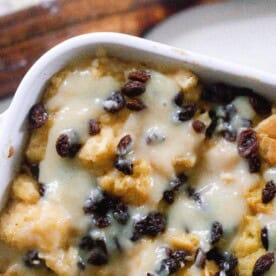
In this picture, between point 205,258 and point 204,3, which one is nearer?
point 205,258

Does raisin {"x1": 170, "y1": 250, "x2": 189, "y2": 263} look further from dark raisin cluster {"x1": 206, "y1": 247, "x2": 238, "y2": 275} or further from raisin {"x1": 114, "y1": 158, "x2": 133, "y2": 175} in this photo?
raisin {"x1": 114, "y1": 158, "x2": 133, "y2": 175}

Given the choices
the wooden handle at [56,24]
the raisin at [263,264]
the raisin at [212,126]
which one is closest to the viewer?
the raisin at [263,264]

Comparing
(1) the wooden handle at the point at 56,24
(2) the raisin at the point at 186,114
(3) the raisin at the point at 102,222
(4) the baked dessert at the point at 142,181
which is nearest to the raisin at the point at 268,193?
(4) the baked dessert at the point at 142,181

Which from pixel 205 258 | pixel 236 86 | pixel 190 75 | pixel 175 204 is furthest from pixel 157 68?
pixel 205 258

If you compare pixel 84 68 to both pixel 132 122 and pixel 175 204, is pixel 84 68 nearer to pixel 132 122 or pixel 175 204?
pixel 132 122

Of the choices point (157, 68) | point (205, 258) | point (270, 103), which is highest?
point (157, 68)

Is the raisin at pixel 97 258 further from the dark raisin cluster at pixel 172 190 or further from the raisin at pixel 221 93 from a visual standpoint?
the raisin at pixel 221 93

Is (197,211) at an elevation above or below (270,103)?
below
